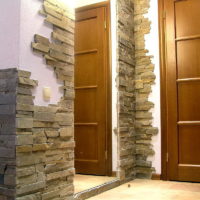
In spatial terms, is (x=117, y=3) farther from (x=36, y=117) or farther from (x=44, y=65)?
(x=36, y=117)

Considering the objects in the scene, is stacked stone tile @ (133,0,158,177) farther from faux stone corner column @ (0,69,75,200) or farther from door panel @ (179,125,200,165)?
faux stone corner column @ (0,69,75,200)

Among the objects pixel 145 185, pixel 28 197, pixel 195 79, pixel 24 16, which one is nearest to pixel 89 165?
pixel 145 185

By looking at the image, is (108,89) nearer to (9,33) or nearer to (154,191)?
(154,191)

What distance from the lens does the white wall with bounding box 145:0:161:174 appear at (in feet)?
11.8

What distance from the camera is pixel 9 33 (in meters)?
2.10

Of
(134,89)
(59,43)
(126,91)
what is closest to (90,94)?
(126,91)

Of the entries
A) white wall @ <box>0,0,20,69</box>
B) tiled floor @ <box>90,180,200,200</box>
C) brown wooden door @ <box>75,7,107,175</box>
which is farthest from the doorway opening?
white wall @ <box>0,0,20,69</box>

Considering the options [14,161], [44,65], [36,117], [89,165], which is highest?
[44,65]

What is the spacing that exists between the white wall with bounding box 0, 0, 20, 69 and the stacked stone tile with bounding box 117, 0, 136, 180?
161 centimetres

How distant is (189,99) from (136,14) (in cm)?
124

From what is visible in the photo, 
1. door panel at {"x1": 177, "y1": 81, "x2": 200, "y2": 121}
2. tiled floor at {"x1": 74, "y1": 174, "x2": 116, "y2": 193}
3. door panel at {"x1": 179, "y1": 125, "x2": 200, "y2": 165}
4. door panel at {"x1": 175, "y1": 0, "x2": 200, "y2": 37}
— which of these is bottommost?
tiled floor at {"x1": 74, "y1": 174, "x2": 116, "y2": 193}

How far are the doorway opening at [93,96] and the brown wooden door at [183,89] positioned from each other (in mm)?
699

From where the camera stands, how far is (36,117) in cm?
216

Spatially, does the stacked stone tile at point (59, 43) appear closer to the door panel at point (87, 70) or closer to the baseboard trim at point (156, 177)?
the door panel at point (87, 70)
